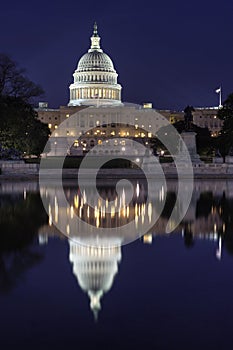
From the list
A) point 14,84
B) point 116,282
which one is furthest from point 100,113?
point 116,282

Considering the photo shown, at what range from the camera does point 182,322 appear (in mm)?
10234

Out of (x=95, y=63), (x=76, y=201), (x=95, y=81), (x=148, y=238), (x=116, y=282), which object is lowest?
(x=116, y=282)

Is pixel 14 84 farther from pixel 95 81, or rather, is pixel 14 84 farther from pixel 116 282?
pixel 95 81

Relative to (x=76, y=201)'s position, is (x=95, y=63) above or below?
above

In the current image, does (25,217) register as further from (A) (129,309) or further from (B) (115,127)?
(B) (115,127)

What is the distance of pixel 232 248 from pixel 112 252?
3.20 meters

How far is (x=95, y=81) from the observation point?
5728 inches

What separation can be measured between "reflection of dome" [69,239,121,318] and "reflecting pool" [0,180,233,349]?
0.07 ft

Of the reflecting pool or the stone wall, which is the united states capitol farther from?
the reflecting pool

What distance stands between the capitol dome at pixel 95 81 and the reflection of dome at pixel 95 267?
428ft

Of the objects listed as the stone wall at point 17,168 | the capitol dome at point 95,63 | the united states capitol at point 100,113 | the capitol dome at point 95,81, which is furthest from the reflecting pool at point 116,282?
the capitol dome at point 95,63

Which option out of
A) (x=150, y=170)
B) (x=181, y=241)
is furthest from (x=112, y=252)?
(x=150, y=170)

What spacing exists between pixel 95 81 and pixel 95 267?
13382 cm

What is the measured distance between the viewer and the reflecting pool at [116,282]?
972 cm
